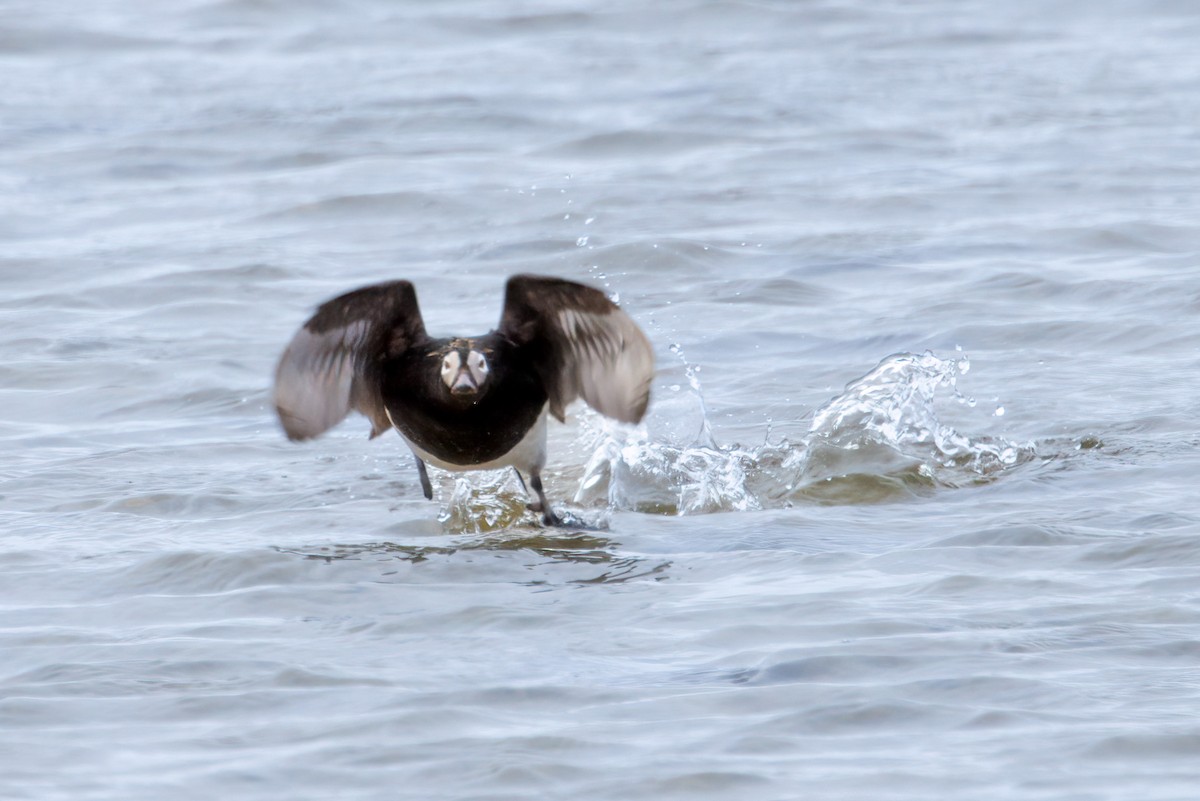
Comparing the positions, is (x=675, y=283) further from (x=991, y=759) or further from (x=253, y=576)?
(x=991, y=759)

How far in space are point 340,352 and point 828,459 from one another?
182 centimetres

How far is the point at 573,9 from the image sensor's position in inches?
730

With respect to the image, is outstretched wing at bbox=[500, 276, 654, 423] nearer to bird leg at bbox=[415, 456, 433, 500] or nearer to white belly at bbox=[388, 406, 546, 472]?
white belly at bbox=[388, 406, 546, 472]

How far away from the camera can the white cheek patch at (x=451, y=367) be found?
626 cm

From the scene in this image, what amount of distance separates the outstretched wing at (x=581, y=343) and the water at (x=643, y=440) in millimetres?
442

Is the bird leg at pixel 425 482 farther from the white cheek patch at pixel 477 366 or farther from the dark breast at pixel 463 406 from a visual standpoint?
the white cheek patch at pixel 477 366

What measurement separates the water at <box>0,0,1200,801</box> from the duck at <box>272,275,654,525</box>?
36cm

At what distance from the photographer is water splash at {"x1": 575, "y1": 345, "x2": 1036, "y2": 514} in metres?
6.90

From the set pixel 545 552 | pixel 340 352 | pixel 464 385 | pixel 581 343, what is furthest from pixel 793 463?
pixel 340 352

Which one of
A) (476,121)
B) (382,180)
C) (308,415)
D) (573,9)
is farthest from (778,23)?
(308,415)

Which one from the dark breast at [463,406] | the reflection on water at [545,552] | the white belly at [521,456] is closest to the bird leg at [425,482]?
the white belly at [521,456]

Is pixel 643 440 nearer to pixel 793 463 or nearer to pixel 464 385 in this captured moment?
pixel 793 463

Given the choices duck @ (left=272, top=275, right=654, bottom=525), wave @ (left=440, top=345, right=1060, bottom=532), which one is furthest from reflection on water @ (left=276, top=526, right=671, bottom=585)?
duck @ (left=272, top=275, right=654, bottom=525)

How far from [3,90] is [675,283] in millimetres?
7818
